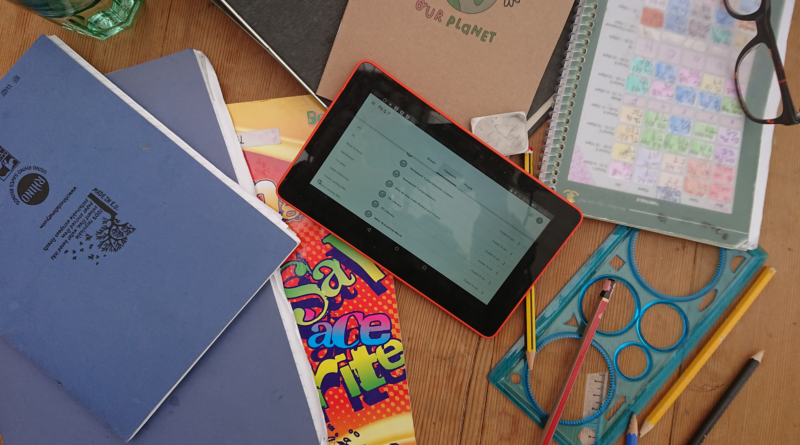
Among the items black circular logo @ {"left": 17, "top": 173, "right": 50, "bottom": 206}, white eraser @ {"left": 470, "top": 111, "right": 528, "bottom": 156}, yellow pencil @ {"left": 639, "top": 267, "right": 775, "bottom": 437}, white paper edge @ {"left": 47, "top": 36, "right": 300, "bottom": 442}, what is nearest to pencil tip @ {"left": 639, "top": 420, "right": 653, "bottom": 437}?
yellow pencil @ {"left": 639, "top": 267, "right": 775, "bottom": 437}

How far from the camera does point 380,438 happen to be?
0.53 metres

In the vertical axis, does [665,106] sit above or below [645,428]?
above

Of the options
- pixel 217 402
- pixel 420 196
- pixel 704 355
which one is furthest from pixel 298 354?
pixel 704 355

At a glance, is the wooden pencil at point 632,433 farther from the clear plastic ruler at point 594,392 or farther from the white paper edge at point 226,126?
the white paper edge at point 226,126

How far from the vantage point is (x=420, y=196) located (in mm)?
503

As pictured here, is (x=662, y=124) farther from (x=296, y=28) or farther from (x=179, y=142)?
(x=179, y=142)

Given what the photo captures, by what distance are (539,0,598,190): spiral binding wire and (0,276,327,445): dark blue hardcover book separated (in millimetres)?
357

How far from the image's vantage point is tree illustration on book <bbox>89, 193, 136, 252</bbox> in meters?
0.50

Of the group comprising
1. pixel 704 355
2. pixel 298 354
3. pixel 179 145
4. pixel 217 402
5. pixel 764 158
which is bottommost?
pixel 217 402

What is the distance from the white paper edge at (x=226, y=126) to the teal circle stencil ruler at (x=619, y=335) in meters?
0.38

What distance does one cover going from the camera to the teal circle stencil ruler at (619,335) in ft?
1.78

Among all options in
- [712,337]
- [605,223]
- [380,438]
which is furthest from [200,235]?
[712,337]

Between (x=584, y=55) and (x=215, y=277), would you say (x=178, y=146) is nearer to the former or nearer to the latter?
(x=215, y=277)

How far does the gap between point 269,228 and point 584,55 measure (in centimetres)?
43
